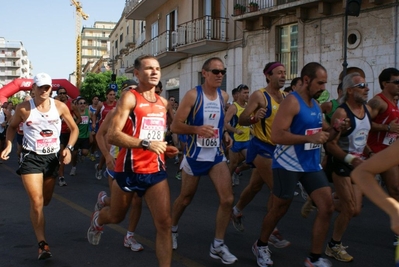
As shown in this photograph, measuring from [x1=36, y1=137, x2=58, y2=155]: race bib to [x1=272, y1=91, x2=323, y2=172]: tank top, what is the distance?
2471mm

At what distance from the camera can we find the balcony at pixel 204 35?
22.0m

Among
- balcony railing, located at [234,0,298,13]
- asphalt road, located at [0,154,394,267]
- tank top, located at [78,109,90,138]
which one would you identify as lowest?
asphalt road, located at [0,154,394,267]

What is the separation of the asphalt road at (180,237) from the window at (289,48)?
10.8 meters

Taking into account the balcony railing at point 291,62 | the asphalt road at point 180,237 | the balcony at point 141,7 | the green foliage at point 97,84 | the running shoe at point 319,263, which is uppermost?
the balcony at point 141,7

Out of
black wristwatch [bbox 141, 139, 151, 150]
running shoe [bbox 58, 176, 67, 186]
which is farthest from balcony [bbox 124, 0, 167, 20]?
black wristwatch [bbox 141, 139, 151, 150]

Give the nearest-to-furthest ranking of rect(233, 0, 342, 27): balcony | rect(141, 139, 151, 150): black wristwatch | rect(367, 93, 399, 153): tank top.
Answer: rect(141, 139, 151, 150): black wristwatch
rect(367, 93, 399, 153): tank top
rect(233, 0, 342, 27): balcony

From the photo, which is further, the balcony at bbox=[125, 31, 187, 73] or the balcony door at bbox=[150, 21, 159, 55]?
the balcony door at bbox=[150, 21, 159, 55]

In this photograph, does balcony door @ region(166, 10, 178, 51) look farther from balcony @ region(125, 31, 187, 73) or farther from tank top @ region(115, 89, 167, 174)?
tank top @ region(115, 89, 167, 174)

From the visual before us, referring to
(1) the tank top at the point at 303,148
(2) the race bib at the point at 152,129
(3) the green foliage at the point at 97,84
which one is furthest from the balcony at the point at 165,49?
(3) the green foliage at the point at 97,84

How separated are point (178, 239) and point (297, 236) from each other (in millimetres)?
1385

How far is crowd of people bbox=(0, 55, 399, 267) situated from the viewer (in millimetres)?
4395

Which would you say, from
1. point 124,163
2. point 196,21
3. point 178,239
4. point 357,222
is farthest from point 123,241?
point 196,21

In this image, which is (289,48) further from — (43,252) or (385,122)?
(43,252)

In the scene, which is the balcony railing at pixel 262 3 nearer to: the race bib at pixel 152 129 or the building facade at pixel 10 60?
the race bib at pixel 152 129
